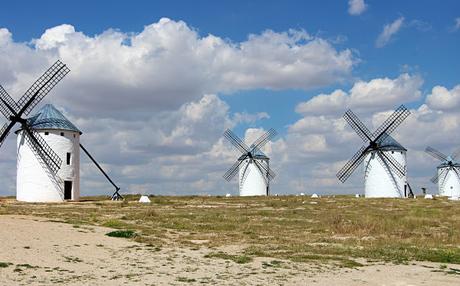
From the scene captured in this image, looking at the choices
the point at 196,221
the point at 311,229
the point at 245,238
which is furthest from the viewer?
the point at 196,221

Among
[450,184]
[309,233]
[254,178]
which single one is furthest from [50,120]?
[450,184]

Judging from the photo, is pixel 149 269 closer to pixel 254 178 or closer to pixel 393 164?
pixel 393 164

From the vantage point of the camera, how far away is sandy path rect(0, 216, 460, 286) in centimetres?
1666

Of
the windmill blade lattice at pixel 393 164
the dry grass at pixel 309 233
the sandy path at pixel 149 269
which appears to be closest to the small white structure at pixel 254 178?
the windmill blade lattice at pixel 393 164

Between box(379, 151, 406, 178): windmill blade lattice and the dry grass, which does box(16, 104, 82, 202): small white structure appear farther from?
box(379, 151, 406, 178): windmill blade lattice

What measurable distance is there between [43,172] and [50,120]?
556cm

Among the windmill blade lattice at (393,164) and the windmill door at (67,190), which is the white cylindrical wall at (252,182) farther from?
the windmill door at (67,190)

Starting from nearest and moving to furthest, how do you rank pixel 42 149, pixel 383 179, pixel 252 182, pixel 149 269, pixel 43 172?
pixel 149 269, pixel 42 149, pixel 43 172, pixel 383 179, pixel 252 182

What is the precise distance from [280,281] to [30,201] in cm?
4434

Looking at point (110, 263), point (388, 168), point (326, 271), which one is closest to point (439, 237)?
point (326, 271)

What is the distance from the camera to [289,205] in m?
55.7

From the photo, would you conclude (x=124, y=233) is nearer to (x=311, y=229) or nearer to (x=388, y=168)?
(x=311, y=229)

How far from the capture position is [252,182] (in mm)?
90438

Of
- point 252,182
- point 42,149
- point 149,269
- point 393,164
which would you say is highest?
point 42,149
